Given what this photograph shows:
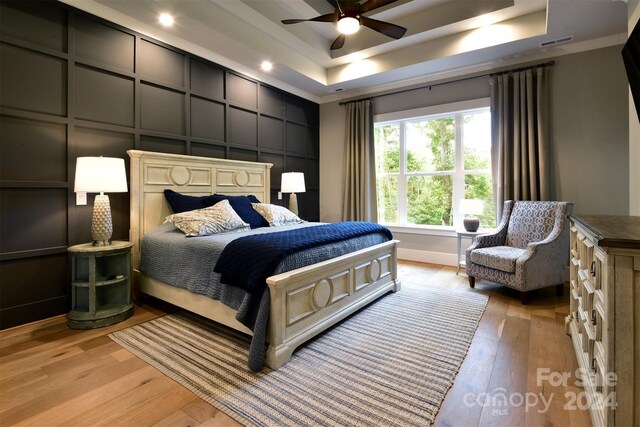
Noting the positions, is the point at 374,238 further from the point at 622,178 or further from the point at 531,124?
the point at 622,178

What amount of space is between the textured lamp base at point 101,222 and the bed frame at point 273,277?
40cm

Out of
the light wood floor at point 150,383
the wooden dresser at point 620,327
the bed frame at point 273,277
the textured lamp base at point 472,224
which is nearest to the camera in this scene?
the wooden dresser at point 620,327

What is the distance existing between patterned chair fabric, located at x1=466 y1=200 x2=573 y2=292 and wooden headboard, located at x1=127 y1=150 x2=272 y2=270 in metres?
2.99

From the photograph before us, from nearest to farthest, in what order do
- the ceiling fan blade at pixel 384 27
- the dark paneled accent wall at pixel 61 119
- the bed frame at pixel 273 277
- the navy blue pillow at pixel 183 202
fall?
the bed frame at pixel 273 277 → the dark paneled accent wall at pixel 61 119 → the ceiling fan blade at pixel 384 27 → the navy blue pillow at pixel 183 202

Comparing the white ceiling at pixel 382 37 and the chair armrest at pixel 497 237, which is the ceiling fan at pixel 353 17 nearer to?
the white ceiling at pixel 382 37

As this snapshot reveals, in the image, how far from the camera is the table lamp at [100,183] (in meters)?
2.37

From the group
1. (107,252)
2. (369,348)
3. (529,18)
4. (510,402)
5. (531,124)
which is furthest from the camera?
(531,124)

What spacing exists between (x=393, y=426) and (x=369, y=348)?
721 mm

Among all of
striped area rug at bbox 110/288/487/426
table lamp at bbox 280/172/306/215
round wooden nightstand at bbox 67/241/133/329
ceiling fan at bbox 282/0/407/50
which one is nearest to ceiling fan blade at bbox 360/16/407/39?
ceiling fan at bbox 282/0/407/50

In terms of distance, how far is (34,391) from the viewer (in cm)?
164

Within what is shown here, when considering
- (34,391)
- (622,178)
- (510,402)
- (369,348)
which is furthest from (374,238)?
(622,178)

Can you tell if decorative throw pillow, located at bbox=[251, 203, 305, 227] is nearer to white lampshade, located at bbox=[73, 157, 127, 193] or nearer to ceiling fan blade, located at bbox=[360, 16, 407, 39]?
white lampshade, located at bbox=[73, 157, 127, 193]

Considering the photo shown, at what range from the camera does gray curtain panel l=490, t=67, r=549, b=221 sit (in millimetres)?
3672

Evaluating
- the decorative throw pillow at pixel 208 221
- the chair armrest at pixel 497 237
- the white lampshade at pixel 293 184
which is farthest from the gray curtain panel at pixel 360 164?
the decorative throw pillow at pixel 208 221
